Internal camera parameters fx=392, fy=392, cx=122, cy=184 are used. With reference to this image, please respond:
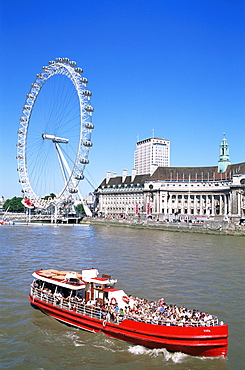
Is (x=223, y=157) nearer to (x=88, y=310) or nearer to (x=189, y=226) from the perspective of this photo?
(x=189, y=226)

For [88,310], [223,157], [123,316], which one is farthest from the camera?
[223,157]

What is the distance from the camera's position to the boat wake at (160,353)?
14840 millimetres

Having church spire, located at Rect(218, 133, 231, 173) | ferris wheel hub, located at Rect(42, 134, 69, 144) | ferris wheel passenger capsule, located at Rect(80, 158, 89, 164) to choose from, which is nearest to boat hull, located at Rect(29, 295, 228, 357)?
ferris wheel passenger capsule, located at Rect(80, 158, 89, 164)

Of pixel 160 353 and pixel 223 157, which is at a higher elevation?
pixel 223 157

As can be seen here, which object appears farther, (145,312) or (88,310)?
(88,310)

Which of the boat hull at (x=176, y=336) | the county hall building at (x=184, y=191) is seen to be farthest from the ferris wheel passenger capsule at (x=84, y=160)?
the boat hull at (x=176, y=336)

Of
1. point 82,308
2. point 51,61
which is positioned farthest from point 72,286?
point 51,61

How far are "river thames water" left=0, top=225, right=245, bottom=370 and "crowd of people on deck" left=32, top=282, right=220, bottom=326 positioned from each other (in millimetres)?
1053

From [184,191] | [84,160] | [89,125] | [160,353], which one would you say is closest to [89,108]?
[89,125]

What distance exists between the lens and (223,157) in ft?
368

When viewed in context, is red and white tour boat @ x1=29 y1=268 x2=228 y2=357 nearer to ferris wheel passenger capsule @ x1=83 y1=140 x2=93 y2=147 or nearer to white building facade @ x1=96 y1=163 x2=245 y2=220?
ferris wheel passenger capsule @ x1=83 y1=140 x2=93 y2=147

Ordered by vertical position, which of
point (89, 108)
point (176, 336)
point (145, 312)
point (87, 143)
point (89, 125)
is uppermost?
point (89, 108)

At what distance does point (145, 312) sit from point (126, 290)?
678 centimetres

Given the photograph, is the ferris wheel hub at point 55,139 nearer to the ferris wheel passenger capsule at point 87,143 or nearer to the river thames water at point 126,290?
the ferris wheel passenger capsule at point 87,143
